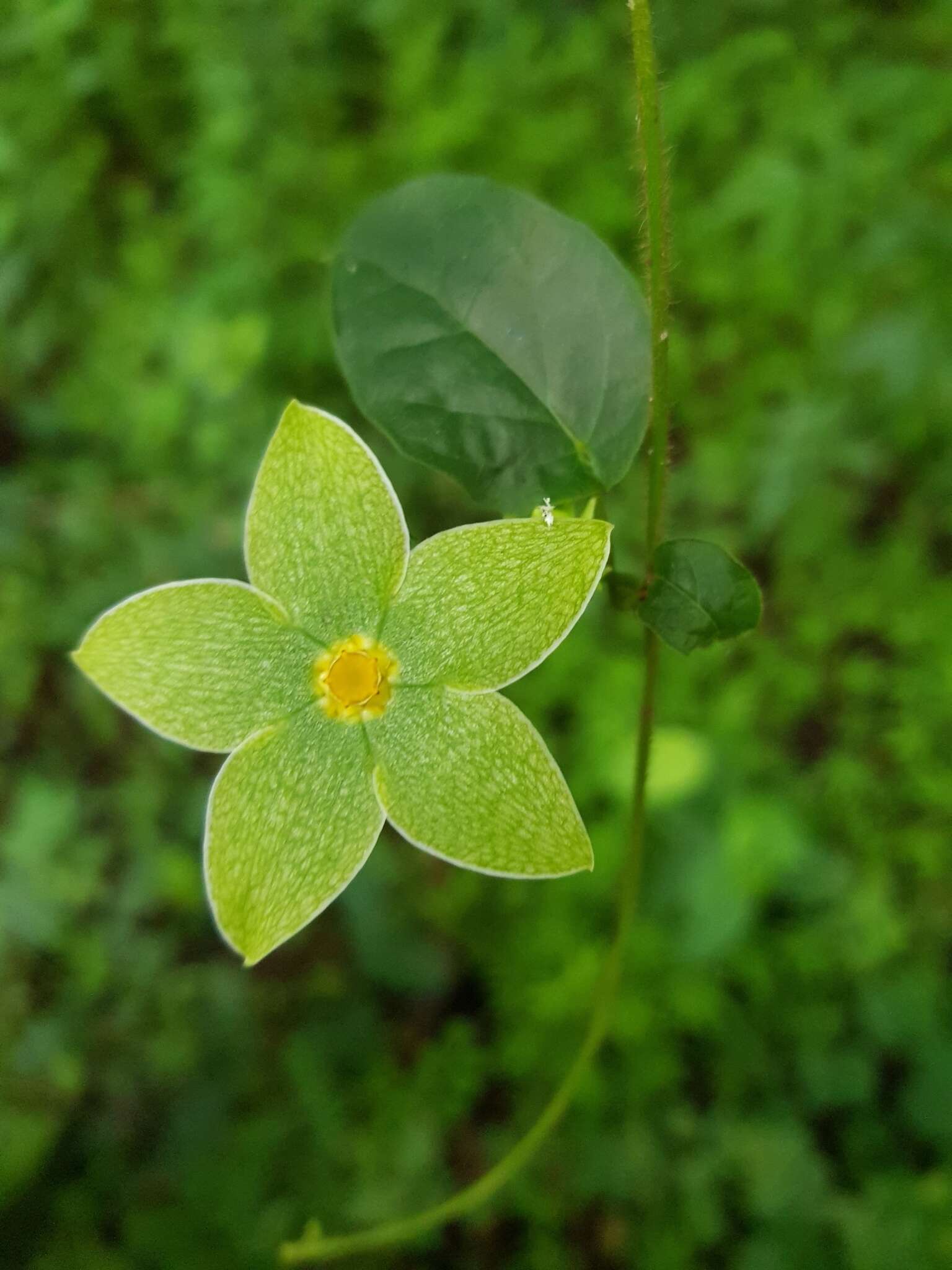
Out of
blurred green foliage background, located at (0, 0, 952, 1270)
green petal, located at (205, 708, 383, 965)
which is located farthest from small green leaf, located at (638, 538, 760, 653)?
blurred green foliage background, located at (0, 0, 952, 1270)

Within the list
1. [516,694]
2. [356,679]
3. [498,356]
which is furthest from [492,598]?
[516,694]

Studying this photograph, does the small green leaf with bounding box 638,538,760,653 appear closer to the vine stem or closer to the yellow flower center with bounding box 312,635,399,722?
the vine stem

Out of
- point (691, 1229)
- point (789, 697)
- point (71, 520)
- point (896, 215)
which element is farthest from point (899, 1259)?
point (71, 520)

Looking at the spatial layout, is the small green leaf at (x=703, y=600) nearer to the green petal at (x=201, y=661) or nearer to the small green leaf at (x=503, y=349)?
the small green leaf at (x=503, y=349)

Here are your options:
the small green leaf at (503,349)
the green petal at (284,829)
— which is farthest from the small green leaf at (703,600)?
the green petal at (284,829)

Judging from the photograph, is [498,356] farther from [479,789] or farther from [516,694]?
[516,694]
